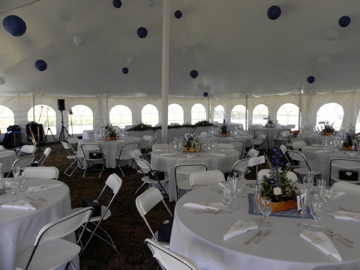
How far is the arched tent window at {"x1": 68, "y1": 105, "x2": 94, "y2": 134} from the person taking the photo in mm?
14711

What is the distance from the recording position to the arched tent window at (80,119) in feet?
48.3

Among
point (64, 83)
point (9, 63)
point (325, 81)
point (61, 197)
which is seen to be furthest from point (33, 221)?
point (325, 81)

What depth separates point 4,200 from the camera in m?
2.78

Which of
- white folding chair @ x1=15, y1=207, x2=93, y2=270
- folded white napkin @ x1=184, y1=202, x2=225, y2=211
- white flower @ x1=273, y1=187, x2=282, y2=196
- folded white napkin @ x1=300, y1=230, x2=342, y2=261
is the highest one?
white flower @ x1=273, y1=187, x2=282, y2=196

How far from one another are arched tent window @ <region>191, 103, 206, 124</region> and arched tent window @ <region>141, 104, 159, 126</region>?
2.67 metres

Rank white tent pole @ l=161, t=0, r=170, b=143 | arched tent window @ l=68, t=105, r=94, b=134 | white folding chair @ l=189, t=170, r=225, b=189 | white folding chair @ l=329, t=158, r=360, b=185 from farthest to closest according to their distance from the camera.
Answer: arched tent window @ l=68, t=105, r=94, b=134 → white tent pole @ l=161, t=0, r=170, b=143 → white folding chair @ l=329, t=158, r=360, b=185 → white folding chair @ l=189, t=170, r=225, b=189

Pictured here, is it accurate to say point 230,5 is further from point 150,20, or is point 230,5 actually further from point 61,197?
point 61,197

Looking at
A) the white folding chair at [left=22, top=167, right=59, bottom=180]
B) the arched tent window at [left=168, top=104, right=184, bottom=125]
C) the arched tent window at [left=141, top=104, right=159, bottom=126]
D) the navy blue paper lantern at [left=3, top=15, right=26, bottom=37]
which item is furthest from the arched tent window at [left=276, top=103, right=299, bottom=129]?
the white folding chair at [left=22, top=167, right=59, bottom=180]

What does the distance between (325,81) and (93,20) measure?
9456 mm

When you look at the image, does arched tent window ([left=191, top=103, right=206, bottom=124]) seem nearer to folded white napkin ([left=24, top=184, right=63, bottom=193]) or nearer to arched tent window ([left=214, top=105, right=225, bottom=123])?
arched tent window ([left=214, top=105, right=225, bottom=123])

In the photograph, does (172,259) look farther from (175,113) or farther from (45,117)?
(175,113)

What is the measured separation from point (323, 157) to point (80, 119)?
12562mm

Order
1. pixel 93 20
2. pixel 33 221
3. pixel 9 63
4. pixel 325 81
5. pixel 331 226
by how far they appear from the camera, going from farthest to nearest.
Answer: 1. pixel 325 81
2. pixel 9 63
3. pixel 93 20
4. pixel 33 221
5. pixel 331 226

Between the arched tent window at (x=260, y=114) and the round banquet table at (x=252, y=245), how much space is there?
544 inches
